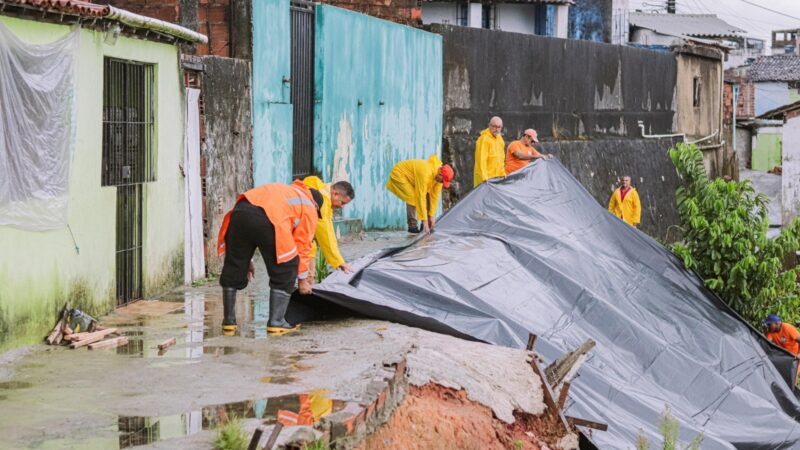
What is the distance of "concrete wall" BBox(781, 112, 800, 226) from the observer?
25906 mm

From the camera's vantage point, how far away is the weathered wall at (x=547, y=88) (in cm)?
1912

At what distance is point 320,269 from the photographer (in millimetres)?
11508

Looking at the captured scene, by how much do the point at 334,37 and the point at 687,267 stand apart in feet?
16.5

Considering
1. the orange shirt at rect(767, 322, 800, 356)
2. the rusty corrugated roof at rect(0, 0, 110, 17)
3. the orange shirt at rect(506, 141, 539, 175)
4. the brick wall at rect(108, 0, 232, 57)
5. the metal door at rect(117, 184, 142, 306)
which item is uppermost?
the brick wall at rect(108, 0, 232, 57)

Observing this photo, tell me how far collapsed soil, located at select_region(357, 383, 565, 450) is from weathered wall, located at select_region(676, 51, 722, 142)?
72.4 feet

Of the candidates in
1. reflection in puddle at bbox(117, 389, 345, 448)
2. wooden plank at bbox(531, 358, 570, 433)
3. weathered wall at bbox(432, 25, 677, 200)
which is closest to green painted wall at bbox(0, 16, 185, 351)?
reflection in puddle at bbox(117, 389, 345, 448)

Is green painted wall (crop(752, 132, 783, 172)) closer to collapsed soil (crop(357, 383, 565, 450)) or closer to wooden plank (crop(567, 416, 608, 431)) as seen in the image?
wooden plank (crop(567, 416, 608, 431))

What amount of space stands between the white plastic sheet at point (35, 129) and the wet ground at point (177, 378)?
949 millimetres

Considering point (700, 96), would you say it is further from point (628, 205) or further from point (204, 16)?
point (204, 16)

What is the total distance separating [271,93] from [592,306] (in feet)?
14.8

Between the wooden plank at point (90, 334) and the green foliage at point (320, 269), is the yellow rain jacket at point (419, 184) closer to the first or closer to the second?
the green foliage at point (320, 269)

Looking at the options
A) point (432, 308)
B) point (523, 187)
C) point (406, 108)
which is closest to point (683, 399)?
point (432, 308)

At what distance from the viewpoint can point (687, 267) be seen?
43.1ft

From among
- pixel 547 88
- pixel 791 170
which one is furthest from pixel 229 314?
pixel 791 170
